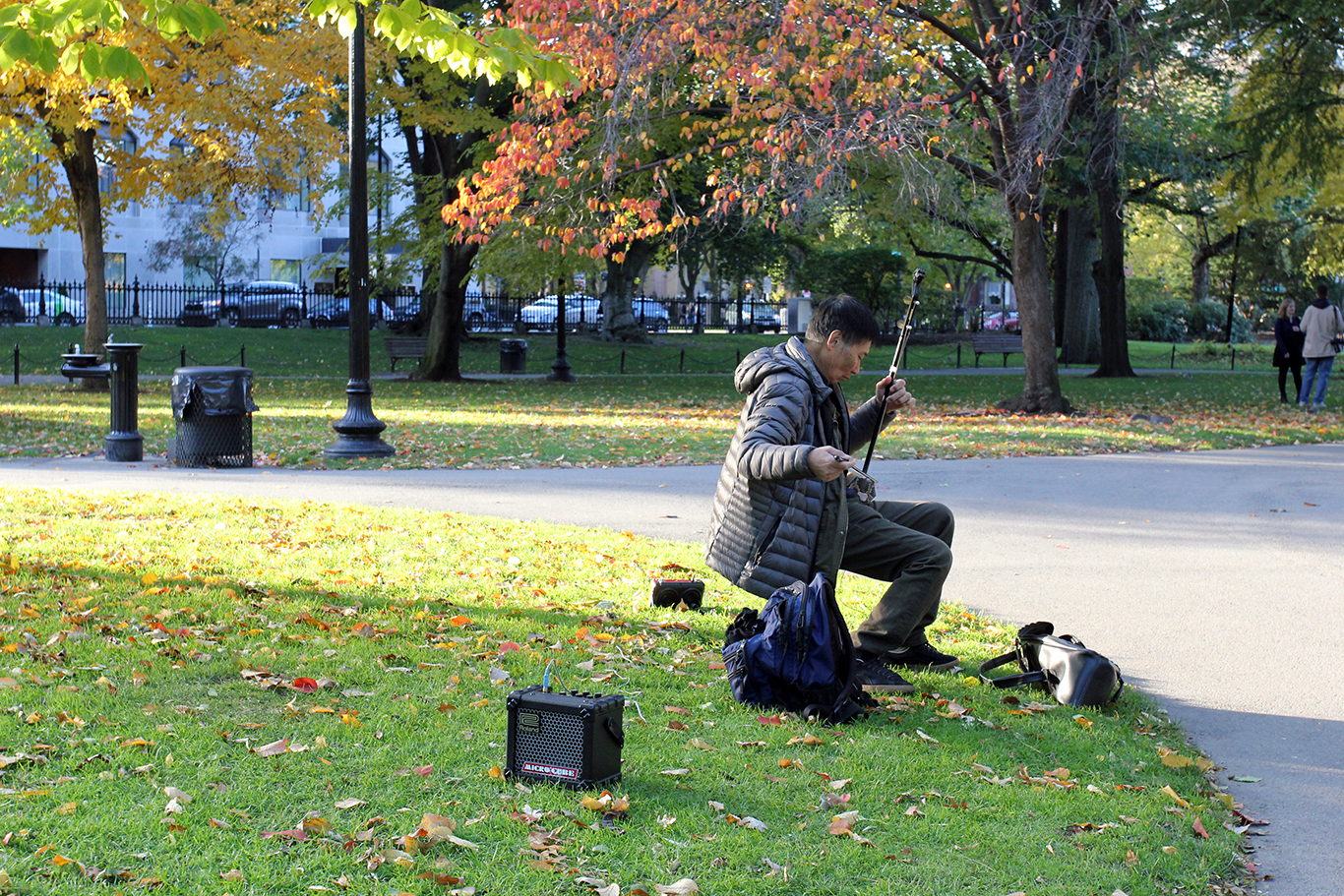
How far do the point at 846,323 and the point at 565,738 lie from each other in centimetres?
204

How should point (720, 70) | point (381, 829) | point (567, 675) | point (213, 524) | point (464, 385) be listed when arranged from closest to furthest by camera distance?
point (381, 829), point (567, 675), point (213, 524), point (720, 70), point (464, 385)

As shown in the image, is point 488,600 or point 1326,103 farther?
point 1326,103

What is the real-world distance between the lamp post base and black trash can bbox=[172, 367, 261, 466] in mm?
962

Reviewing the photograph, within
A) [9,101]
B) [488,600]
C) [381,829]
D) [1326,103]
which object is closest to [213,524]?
[488,600]

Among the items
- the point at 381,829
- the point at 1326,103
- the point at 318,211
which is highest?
the point at 1326,103

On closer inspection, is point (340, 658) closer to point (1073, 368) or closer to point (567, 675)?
point (567, 675)

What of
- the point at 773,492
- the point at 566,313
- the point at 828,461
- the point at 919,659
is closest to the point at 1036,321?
the point at 919,659

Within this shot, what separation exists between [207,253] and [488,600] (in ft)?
171

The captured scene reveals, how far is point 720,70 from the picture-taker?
661 inches

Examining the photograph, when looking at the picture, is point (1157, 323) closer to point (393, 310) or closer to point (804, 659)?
point (393, 310)

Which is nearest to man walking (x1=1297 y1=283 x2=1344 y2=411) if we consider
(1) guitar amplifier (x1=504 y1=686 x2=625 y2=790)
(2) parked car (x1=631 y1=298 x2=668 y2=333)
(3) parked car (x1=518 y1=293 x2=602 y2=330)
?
(1) guitar amplifier (x1=504 y1=686 x2=625 y2=790)

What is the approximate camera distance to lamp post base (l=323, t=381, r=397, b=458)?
41.6 feet

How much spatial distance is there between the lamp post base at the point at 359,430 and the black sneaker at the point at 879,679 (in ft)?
27.2

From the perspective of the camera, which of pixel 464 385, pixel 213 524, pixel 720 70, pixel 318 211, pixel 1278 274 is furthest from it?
pixel 1278 274
